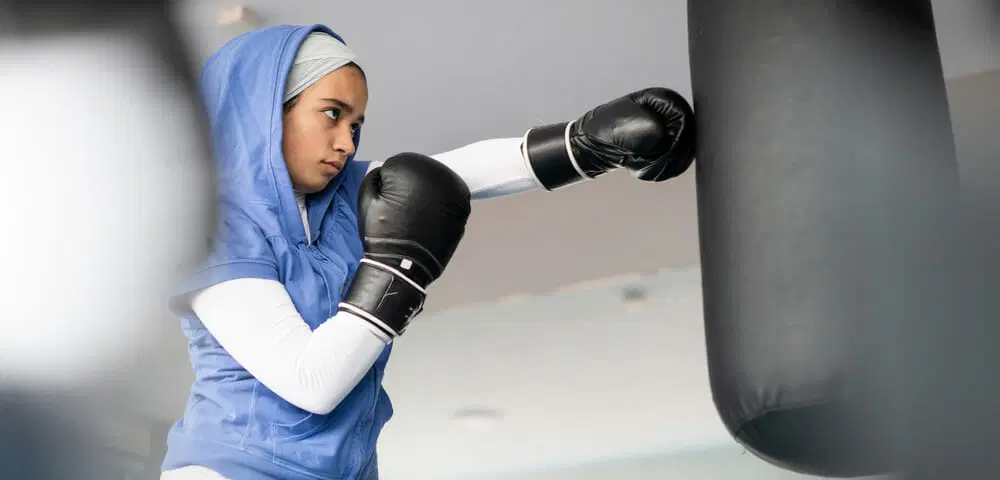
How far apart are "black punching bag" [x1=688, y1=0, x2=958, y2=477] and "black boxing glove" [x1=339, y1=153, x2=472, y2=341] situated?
1.18 feet

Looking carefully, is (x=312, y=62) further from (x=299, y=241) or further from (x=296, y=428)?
(x=296, y=428)

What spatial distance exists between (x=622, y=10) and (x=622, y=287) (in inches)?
59.7

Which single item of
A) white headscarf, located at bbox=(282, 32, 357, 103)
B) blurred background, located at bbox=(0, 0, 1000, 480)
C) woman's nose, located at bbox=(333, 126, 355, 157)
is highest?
white headscarf, located at bbox=(282, 32, 357, 103)

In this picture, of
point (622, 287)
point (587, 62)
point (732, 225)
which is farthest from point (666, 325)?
point (732, 225)

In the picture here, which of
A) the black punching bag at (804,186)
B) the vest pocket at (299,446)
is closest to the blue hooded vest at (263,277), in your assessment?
the vest pocket at (299,446)

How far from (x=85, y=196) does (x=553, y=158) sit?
0.91 meters

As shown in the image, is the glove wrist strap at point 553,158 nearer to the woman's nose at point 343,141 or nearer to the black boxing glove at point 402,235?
the black boxing glove at point 402,235

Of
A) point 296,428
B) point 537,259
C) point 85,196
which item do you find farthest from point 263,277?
point 537,259

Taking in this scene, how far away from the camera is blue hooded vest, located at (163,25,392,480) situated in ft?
4.66

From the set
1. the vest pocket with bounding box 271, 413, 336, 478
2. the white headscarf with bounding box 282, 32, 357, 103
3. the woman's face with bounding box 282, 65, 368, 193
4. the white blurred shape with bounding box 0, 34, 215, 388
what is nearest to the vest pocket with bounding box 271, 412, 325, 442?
the vest pocket with bounding box 271, 413, 336, 478

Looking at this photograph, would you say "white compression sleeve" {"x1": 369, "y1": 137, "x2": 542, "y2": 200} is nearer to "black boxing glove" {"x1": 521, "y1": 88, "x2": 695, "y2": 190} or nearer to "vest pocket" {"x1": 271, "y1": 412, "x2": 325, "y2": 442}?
"black boxing glove" {"x1": 521, "y1": 88, "x2": 695, "y2": 190}

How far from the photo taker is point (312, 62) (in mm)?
1602

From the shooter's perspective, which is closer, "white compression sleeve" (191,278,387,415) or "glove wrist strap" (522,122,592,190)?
"white compression sleeve" (191,278,387,415)

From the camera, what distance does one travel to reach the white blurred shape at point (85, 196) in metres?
0.76
